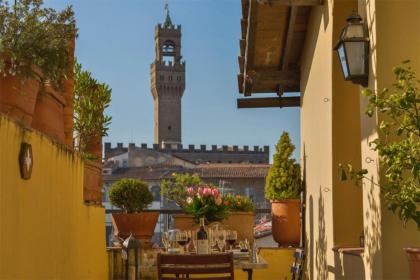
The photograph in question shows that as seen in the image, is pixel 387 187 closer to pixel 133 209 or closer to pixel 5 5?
pixel 5 5

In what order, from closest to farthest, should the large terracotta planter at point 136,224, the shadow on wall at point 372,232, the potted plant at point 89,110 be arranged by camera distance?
the shadow on wall at point 372,232
the potted plant at point 89,110
the large terracotta planter at point 136,224

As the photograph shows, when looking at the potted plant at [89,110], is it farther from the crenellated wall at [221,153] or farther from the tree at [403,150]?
the crenellated wall at [221,153]

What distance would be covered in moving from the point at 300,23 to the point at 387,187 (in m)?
4.11

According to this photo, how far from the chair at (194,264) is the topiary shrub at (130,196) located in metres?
3.73

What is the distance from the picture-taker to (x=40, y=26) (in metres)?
4.45

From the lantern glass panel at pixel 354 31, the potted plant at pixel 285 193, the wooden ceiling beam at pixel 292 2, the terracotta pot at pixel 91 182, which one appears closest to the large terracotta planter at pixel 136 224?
the terracotta pot at pixel 91 182

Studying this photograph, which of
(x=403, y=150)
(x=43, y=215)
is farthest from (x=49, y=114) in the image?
(x=403, y=150)

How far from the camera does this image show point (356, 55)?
13.0 feet

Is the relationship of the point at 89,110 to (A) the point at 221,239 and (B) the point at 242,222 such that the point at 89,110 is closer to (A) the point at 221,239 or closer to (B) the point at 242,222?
(B) the point at 242,222

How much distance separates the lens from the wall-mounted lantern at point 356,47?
3941 mm

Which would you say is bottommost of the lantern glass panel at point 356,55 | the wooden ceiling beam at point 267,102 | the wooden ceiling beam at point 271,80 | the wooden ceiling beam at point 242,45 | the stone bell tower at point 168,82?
the lantern glass panel at point 356,55

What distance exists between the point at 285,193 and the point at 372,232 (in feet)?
13.8

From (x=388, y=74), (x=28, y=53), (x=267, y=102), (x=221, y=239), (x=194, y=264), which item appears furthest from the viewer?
(x=267, y=102)

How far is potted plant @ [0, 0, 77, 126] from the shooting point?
416cm
